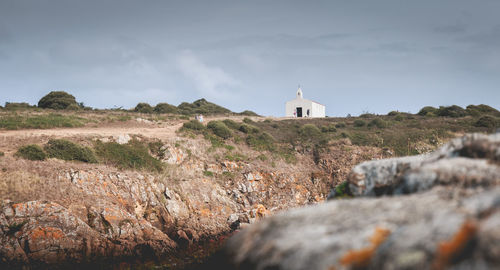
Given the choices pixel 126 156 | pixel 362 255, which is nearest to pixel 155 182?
pixel 126 156

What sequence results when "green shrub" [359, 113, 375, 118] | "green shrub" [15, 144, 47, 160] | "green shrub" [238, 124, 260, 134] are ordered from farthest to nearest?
"green shrub" [359, 113, 375, 118] → "green shrub" [238, 124, 260, 134] → "green shrub" [15, 144, 47, 160]

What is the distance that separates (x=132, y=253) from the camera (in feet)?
49.8

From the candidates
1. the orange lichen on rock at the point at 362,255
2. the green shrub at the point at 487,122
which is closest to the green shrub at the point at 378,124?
the green shrub at the point at 487,122

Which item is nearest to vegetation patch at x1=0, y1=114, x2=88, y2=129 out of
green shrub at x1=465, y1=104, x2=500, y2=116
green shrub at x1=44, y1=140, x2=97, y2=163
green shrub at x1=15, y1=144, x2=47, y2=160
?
green shrub at x1=44, y1=140, x2=97, y2=163

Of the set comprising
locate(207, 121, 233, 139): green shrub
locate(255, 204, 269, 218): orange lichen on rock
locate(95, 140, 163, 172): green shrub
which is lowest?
locate(255, 204, 269, 218): orange lichen on rock

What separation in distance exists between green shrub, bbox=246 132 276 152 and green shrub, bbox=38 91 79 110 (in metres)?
42.1

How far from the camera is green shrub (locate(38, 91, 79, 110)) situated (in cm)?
6097

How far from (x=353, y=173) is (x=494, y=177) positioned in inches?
117

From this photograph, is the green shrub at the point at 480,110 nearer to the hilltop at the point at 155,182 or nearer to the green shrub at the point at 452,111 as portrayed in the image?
the green shrub at the point at 452,111

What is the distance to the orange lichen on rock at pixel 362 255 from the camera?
3.60 meters

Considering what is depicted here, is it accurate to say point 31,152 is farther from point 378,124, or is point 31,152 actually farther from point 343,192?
point 378,124

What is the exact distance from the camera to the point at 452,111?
213ft

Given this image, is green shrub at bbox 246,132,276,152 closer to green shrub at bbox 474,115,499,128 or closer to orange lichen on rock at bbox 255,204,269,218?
orange lichen on rock at bbox 255,204,269,218

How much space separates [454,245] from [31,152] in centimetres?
2485
